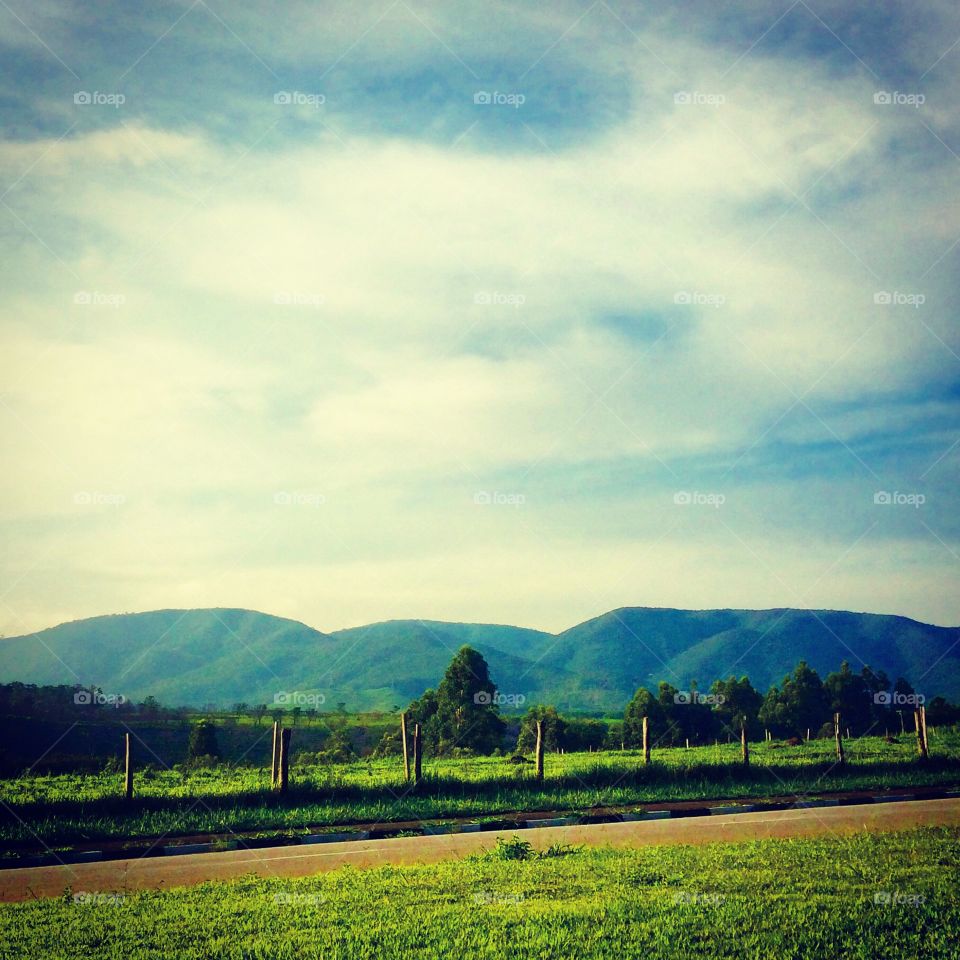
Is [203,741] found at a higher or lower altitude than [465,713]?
lower

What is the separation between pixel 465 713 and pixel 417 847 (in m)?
44.2

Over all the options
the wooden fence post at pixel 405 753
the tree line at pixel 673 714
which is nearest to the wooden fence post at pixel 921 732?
the tree line at pixel 673 714

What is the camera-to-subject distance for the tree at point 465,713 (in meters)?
59.7

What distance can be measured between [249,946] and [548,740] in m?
57.3

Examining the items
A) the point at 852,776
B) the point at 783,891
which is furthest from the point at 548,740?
the point at 783,891

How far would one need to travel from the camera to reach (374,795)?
23516mm

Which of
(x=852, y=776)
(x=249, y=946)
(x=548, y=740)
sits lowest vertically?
(x=548, y=740)

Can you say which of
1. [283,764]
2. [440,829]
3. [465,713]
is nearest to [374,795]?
[283,764]

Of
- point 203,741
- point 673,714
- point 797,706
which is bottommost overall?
point 203,741

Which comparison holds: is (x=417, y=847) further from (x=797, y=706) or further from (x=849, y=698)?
(x=849, y=698)

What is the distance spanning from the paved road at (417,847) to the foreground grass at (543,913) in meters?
1.18

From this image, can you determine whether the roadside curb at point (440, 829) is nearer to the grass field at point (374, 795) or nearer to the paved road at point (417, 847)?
the paved road at point (417, 847)

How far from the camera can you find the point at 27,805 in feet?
65.4

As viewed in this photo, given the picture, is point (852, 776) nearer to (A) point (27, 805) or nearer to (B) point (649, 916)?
(B) point (649, 916)
